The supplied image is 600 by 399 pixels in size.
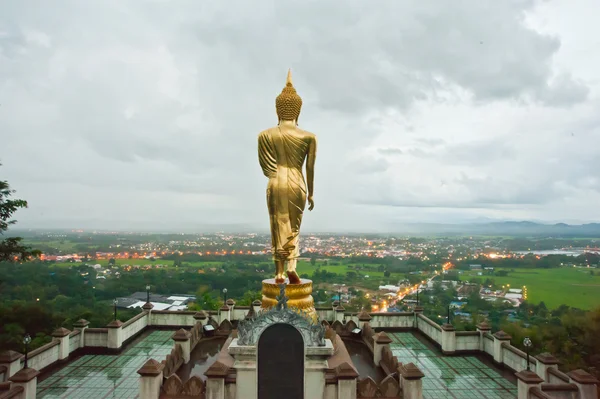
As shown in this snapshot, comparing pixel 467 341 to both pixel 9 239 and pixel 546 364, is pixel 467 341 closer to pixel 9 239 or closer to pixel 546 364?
pixel 546 364

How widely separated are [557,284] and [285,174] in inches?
1240

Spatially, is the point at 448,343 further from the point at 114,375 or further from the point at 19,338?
the point at 19,338

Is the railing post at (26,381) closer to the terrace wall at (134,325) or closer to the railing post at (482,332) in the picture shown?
the terrace wall at (134,325)

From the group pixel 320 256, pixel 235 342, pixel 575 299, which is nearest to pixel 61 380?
pixel 235 342

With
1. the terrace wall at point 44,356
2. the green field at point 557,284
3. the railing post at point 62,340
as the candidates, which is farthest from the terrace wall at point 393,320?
the green field at point 557,284

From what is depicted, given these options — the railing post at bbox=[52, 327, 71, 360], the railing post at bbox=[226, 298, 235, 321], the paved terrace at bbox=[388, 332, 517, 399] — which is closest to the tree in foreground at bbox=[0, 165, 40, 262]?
the railing post at bbox=[52, 327, 71, 360]

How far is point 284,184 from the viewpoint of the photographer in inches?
491

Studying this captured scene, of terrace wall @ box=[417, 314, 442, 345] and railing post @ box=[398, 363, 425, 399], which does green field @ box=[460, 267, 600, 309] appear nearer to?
terrace wall @ box=[417, 314, 442, 345]

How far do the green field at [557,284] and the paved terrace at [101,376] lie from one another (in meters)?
24.0

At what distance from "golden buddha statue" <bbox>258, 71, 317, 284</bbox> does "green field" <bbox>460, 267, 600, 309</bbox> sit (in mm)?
19968

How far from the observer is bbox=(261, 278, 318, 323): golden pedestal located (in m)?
11.3

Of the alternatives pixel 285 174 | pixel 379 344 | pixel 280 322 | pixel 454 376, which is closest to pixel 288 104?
pixel 285 174

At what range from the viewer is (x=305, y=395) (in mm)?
8672

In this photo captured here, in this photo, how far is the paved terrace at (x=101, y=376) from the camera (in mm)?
10281
